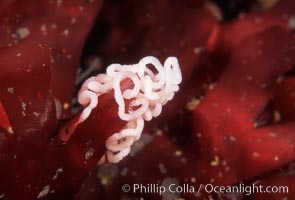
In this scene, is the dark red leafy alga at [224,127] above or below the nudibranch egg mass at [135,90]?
below

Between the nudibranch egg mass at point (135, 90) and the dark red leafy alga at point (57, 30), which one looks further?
the dark red leafy alga at point (57, 30)

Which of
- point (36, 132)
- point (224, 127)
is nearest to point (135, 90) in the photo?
point (36, 132)

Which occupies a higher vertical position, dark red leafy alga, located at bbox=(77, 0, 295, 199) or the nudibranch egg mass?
the nudibranch egg mass

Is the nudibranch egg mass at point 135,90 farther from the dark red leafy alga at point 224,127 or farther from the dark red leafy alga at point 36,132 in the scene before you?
the dark red leafy alga at point 224,127

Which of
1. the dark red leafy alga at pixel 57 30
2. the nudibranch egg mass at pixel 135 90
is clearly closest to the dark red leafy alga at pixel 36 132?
the nudibranch egg mass at pixel 135 90

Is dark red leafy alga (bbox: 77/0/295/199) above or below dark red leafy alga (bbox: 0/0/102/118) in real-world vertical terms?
below

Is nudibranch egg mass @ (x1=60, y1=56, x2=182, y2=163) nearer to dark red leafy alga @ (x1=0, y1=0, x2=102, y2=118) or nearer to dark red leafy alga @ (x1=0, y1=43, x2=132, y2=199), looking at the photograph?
dark red leafy alga @ (x1=0, y1=43, x2=132, y2=199)

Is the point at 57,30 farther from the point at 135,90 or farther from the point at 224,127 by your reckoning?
the point at 224,127

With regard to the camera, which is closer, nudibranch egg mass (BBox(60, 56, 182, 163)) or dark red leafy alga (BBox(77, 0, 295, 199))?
nudibranch egg mass (BBox(60, 56, 182, 163))

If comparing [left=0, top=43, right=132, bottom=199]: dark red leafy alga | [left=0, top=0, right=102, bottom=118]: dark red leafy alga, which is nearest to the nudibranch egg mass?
[left=0, top=43, right=132, bottom=199]: dark red leafy alga
